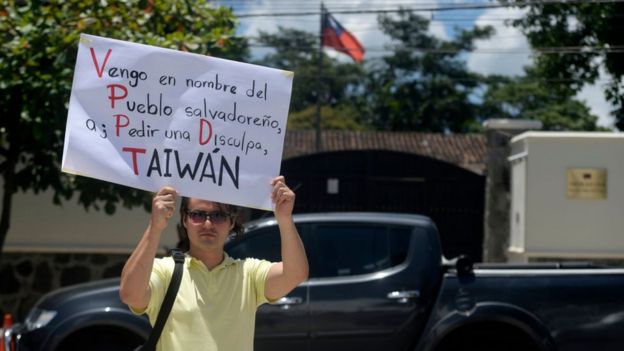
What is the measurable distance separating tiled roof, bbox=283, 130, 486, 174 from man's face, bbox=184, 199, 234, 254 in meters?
37.7

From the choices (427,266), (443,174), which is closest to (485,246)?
(443,174)

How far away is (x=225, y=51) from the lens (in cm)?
1086

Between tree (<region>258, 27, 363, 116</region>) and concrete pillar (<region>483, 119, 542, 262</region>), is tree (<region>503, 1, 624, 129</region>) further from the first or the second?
tree (<region>258, 27, 363, 116</region>)

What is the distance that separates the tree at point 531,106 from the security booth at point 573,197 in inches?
1602

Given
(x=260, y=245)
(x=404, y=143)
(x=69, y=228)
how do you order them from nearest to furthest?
(x=260, y=245)
(x=69, y=228)
(x=404, y=143)

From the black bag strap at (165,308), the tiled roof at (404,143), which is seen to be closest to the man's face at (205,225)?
the black bag strap at (165,308)

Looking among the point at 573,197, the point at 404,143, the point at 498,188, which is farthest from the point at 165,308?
the point at 404,143

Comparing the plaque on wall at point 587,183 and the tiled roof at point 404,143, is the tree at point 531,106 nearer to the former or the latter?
the tiled roof at point 404,143

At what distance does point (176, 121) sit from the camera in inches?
157

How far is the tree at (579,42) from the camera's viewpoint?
17875 millimetres

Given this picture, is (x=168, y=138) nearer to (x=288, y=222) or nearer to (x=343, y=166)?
(x=288, y=222)

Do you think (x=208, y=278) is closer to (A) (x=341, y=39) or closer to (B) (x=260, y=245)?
(B) (x=260, y=245)

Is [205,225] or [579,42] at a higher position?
[579,42]

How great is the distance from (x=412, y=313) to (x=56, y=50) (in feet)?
14.3
